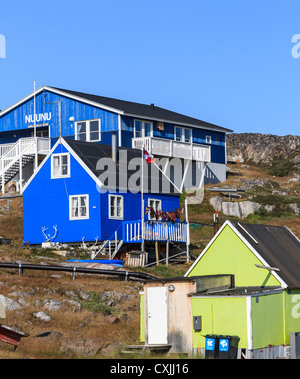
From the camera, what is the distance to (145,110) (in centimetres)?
6194

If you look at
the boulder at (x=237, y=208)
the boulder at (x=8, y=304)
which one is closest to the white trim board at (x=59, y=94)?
the boulder at (x=237, y=208)

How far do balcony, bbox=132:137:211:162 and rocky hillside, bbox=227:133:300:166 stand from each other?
2279 centimetres

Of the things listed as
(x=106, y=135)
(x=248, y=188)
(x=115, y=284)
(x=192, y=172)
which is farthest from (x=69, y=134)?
(x=115, y=284)

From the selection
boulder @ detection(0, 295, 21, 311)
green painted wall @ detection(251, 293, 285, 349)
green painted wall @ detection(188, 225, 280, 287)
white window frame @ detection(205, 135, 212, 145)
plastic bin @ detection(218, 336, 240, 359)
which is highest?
white window frame @ detection(205, 135, 212, 145)

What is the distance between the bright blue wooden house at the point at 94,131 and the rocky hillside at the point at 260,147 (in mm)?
21240

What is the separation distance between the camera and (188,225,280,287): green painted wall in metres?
26.6

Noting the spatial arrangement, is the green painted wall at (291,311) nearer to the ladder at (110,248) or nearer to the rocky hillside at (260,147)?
the ladder at (110,248)

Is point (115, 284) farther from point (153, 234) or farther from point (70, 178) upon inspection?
point (70, 178)

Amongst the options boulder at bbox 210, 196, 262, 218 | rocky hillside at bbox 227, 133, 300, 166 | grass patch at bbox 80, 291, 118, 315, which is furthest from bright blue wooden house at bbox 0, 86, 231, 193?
grass patch at bbox 80, 291, 118, 315

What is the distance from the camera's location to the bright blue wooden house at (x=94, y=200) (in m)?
42.3

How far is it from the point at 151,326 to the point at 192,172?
36.4 metres

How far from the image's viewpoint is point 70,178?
43.8 metres

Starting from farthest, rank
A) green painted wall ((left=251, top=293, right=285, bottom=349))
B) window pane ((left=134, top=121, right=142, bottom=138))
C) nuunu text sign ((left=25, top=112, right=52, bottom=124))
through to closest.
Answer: nuunu text sign ((left=25, top=112, right=52, bottom=124)), window pane ((left=134, top=121, right=142, bottom=138)), green painted wall ((left=251, top=293, right=285, bottom=349))

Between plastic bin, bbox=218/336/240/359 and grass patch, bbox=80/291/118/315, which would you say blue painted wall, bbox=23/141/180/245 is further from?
plastic bin, bbox=218/336/240/359
